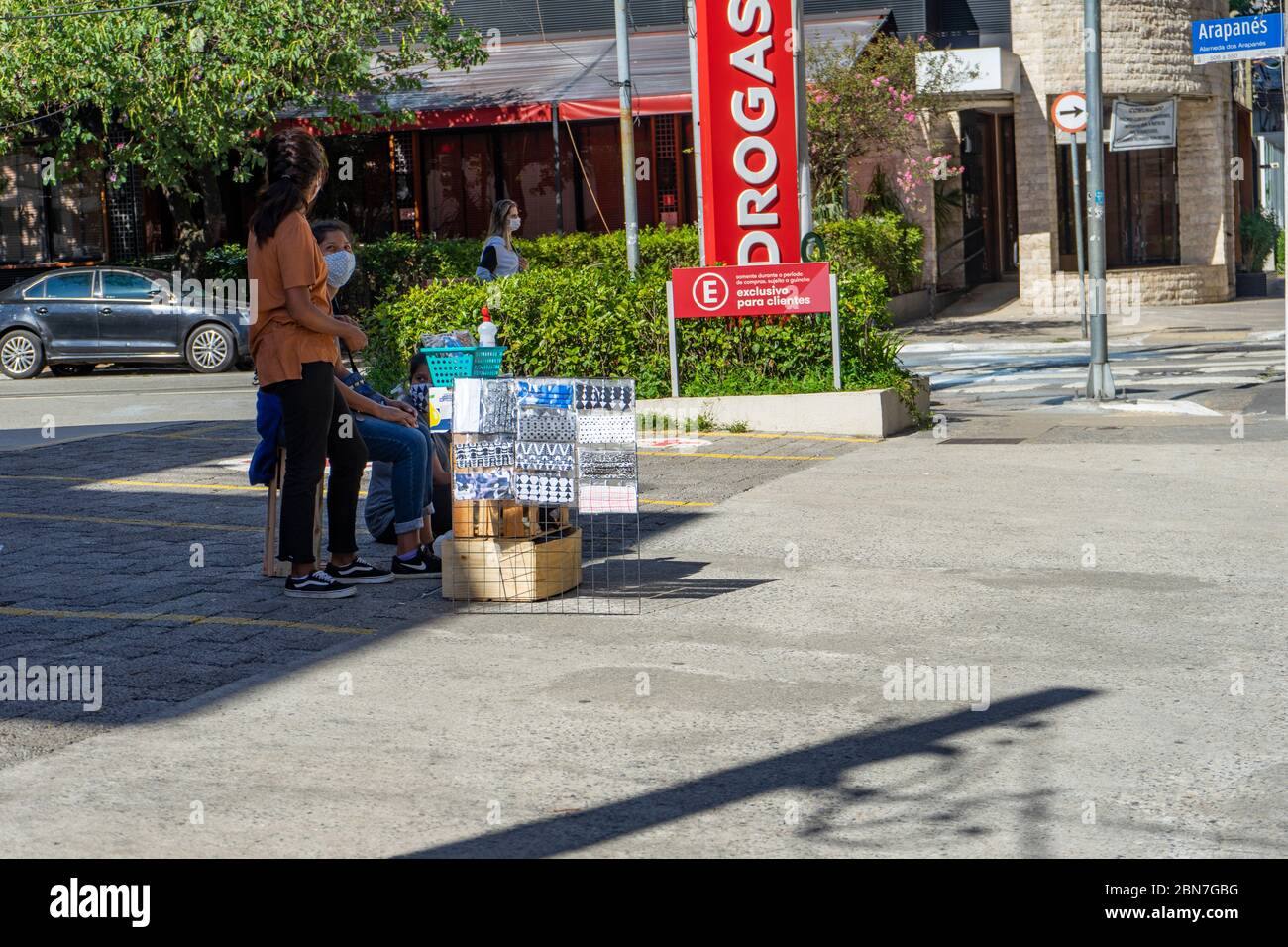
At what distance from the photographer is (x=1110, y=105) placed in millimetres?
30188

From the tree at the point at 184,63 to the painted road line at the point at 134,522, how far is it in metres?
13.0

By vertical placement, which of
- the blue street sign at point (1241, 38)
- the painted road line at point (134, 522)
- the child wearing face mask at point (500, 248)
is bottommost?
the painted road line at point (134, 522)

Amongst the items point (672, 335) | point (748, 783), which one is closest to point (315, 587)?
point (748, 783)

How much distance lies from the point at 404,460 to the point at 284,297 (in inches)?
44.6

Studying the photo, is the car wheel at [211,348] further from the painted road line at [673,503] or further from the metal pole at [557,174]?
the painted road line at [673,503]

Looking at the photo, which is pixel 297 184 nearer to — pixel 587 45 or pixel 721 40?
pixel 721 40

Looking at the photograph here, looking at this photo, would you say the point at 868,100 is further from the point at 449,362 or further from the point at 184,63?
the point at 449,362

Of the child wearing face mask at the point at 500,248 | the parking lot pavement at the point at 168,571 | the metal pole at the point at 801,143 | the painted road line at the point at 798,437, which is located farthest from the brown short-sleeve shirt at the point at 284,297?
the metal pole at the point at 801,143

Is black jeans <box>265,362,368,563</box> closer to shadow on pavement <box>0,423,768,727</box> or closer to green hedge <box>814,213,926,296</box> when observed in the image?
shadow on pavement <box>0,423,768,727</box>

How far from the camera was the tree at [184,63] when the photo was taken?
23.0m

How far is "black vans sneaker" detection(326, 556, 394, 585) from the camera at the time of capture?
8.68 meters

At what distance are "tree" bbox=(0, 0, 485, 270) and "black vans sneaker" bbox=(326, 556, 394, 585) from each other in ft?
51.2

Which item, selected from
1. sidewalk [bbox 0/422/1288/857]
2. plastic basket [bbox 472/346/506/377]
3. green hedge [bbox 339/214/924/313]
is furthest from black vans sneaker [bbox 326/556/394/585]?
green hedge [bbox 339/214/924/313]

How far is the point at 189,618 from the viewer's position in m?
7.98
